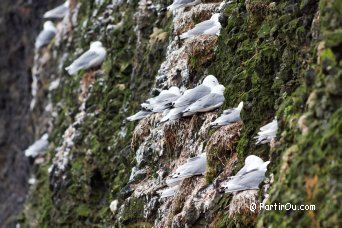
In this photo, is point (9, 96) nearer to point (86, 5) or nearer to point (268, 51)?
point (86, 5)

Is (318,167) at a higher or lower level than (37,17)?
higher

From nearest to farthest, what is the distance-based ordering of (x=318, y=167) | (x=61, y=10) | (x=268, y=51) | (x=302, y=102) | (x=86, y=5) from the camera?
(x=318, y=167) → (x=302, y=102) → (x=268, y=51) → (x=86, y=5) → (x=61, y=10)

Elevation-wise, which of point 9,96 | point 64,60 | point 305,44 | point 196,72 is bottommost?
point 9,96

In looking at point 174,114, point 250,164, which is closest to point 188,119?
point 174,114

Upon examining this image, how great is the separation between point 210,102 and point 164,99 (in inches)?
38.3

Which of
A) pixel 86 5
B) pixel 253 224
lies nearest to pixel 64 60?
pixel 86 5

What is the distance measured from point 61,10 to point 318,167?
40.6 ft

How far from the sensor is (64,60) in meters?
16.7

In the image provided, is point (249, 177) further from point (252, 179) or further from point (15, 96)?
point (15, 96)

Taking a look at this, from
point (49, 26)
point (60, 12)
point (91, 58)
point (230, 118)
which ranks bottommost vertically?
point (49, 26)

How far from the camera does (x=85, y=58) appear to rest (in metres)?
14.2

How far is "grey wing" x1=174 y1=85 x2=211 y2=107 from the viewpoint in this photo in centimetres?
936

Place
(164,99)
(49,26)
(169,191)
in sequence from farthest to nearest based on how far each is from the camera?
(49,26), (164,99), (169,191)

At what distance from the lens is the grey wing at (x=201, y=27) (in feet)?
33.3
